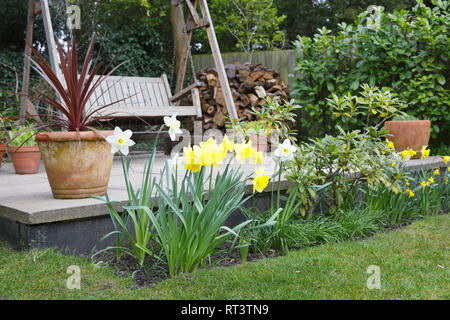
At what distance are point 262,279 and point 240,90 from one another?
4156mm

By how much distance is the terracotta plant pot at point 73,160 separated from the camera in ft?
7.01

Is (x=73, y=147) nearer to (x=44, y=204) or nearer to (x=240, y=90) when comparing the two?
(x=44, y=204)

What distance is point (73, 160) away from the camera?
2158 millimetres

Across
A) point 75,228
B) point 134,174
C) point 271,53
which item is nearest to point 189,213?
point 75,228

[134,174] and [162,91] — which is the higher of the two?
[162,91]

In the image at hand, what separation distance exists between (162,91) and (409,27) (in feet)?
8.76

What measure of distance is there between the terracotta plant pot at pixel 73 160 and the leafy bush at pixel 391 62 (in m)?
3.08

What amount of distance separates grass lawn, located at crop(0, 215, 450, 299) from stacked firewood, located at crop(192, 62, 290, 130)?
359 cm

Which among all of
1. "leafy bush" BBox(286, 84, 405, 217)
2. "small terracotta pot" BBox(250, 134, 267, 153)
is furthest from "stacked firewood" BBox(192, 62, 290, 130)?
"leafy bush" BBox(286, 84, 405, 217)

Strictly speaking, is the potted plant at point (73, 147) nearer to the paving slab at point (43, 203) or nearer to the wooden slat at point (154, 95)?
the paving slab at point (43, 203)

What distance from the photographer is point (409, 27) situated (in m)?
4.47

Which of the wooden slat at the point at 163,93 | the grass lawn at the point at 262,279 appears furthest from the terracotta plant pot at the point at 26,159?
the wooden slat at the point at 163,93

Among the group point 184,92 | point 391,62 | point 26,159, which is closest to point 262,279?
point 26,159
